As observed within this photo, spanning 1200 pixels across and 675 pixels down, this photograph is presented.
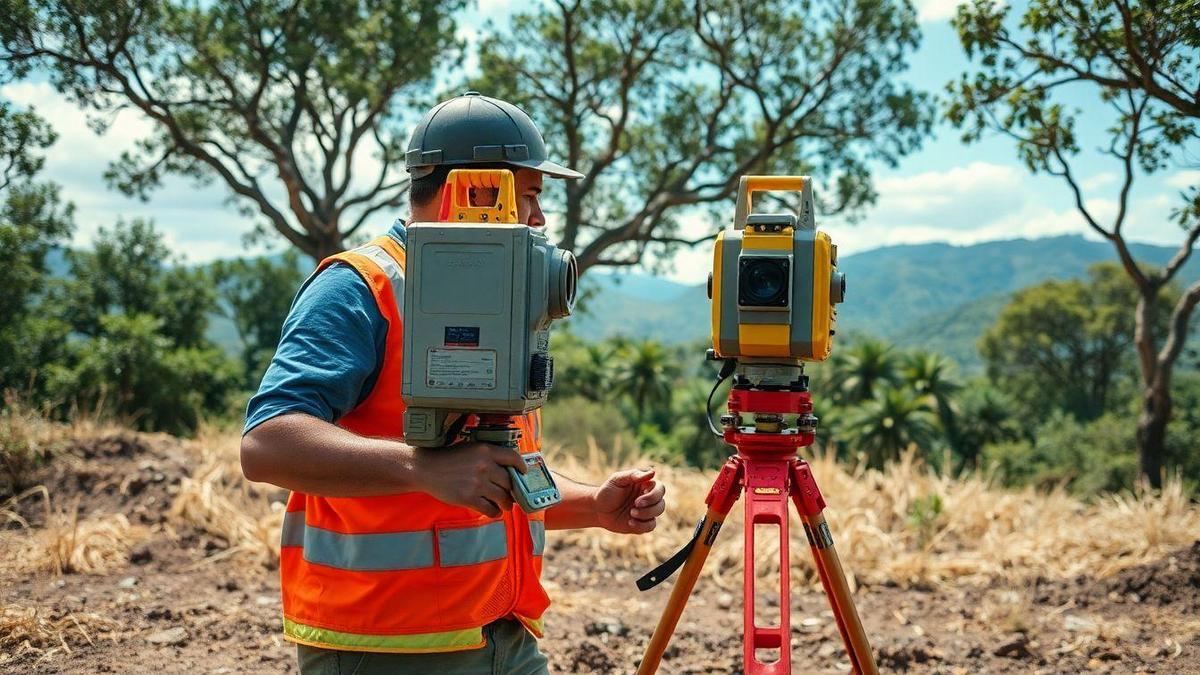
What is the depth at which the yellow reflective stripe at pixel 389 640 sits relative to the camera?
5.55 feet

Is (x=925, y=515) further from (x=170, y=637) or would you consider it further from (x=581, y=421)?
(x=581, y=421)

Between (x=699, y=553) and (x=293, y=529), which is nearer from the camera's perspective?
(x=293, y=529)

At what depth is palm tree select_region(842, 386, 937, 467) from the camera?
3294cm

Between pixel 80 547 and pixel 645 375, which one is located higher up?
pixel 80 547

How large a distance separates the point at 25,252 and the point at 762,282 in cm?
1335

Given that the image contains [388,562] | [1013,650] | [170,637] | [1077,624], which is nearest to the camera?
[388,562]

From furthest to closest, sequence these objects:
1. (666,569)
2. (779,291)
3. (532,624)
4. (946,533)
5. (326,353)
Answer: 1. (946,533)
2. (666,569)
3. (779,291)
4. (532,624)
5. (326,353)

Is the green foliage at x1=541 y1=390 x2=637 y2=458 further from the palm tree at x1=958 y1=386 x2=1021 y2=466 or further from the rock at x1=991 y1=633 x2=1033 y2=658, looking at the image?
the palm tree at x1=958 y1=386 x2=1021 y2=466

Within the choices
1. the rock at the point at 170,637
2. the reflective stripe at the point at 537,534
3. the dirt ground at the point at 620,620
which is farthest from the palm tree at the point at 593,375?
the reflective stripe at the point at 537,534

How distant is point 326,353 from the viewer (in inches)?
61.4

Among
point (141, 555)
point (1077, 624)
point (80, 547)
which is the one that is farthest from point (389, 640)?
point (141, 555)

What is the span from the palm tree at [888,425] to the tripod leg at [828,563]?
31150 mm

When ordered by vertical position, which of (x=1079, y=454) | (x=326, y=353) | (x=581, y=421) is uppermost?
(x=326, y=353)

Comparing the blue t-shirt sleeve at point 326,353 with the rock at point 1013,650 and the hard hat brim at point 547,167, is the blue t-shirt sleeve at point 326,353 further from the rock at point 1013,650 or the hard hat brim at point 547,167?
the rock at point 1013,650
